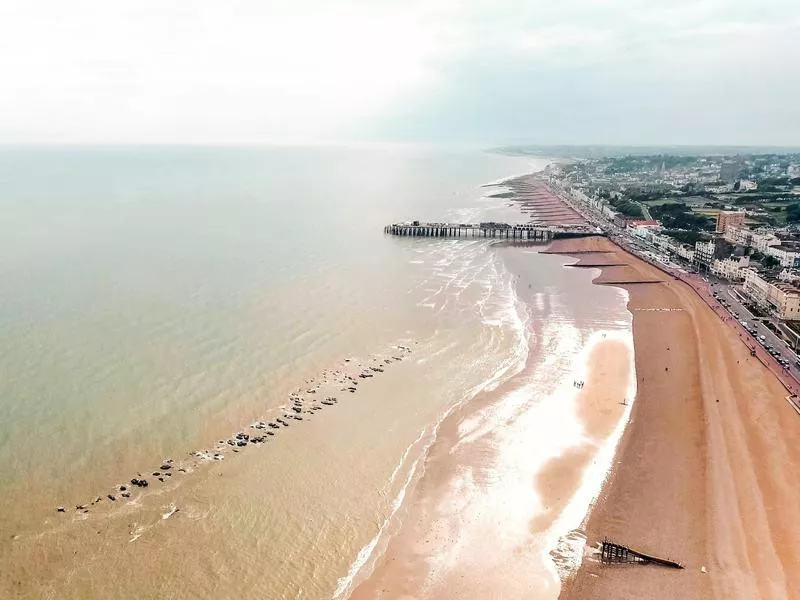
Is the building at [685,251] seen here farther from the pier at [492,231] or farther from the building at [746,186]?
the building at [746,186]

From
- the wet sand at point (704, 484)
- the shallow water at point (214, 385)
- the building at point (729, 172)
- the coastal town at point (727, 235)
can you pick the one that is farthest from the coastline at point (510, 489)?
the building at point (729, 172)

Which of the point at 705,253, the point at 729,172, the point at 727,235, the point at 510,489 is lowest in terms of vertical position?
the point at 510,489

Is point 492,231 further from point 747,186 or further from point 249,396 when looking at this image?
point 747,186

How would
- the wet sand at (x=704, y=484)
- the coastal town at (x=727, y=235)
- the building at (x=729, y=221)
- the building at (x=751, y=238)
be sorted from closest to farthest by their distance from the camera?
the wet sand at (x=704, y=484)
the coastal town at (x=727, y=235)
the building at (x=751, y=238)
the building at (x=729, y=221)

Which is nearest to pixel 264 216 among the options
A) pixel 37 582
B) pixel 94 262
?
pixel 94 262

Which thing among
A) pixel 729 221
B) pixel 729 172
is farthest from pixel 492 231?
pixel 729 172

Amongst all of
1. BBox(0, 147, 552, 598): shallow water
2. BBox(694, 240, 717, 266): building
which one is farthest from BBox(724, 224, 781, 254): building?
BBox(0, 147, 552, 598): shallow water
